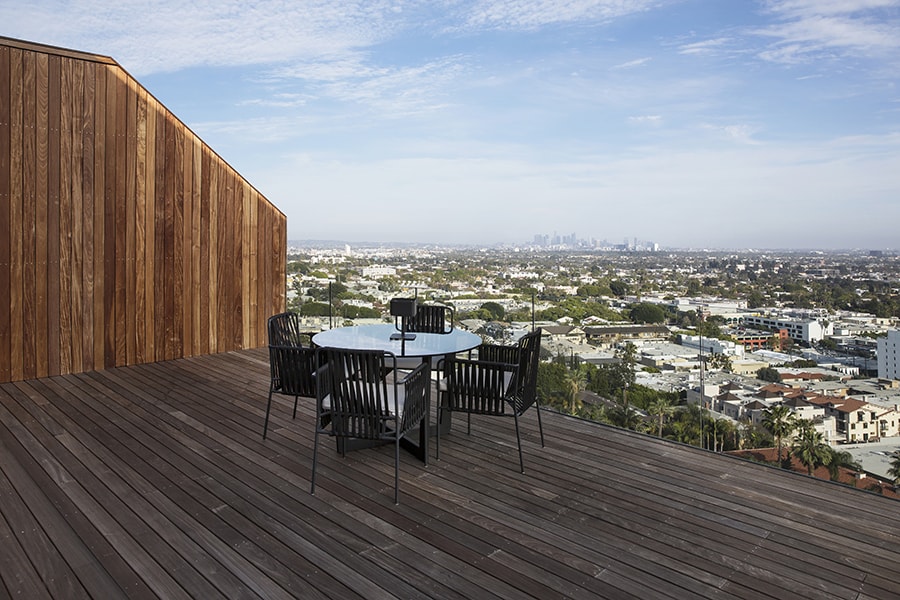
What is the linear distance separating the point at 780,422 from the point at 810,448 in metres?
0.20

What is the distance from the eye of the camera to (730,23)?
6.22 metres

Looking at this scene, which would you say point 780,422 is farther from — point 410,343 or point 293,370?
point 293,370

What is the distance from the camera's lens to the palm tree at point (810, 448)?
3293 mm

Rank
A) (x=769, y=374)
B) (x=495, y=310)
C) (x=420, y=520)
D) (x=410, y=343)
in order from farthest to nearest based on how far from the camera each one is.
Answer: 1. (x=495, y=310)
2. (x=410, y=343)
3. (x=769, y=374)
4. (x=420, y=520)

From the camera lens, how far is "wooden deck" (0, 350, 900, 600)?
2.16m

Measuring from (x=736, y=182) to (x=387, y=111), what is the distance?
6.24m

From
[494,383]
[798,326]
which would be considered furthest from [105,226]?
[798,326]

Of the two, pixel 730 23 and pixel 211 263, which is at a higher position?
pixel 730 23

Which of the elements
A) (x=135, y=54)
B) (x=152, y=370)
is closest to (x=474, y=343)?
(x=152, y=370)

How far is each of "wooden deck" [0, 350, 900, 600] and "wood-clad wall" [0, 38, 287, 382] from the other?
187cm

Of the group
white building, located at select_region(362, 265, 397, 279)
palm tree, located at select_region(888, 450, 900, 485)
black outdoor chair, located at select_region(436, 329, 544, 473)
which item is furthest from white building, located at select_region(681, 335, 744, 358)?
white building, located at select_region(362, 265, 397, 279)

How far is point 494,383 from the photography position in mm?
3340

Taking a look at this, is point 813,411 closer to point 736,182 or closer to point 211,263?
point 211,263

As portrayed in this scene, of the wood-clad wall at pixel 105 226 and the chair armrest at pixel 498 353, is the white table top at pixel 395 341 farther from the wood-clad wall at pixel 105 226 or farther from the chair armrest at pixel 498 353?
the wood-clad wall at pixel 105 226
